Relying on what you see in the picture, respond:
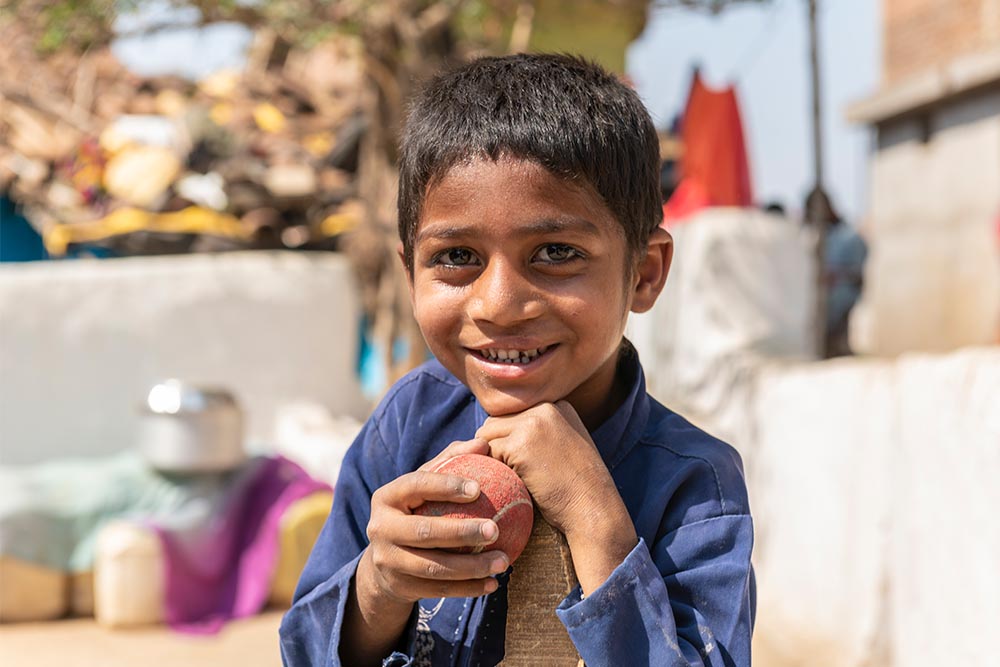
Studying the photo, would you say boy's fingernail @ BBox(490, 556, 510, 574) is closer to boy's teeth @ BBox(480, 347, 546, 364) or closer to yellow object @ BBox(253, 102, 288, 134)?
boy's teeth @ BBox(480, 347, 546, 364)

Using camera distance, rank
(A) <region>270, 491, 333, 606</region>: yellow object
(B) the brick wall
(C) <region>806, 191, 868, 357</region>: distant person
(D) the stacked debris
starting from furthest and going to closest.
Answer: (B) the brick wall → (D) the stacked debris → (C) <region>806, 191, 868, 357</region>: distant person → (A) <region>270, 491, 333, 606</region>: yellow object

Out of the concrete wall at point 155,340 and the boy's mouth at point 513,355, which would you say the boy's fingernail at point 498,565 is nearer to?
the boy's mouth at point 513,355

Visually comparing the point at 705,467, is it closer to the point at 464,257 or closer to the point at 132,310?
the point at 464,257

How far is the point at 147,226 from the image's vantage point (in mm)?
8609

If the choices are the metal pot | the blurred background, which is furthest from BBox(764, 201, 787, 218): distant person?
the metal pot

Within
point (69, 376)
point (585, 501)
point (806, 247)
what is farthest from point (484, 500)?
point (69, 376)

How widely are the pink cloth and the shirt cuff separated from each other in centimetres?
457

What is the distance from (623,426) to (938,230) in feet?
36.3

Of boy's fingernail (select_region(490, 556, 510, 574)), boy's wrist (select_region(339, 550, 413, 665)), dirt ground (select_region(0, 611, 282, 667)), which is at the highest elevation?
boy's fingernail (select_region(490, 556, 510, 574))

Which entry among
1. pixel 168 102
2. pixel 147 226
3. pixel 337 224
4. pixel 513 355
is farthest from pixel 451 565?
pixel 168 102

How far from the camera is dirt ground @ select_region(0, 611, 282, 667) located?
5000 millimetres

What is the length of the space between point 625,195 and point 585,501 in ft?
1.26

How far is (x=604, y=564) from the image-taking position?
126 cm

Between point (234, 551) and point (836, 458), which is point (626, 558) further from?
point (234, 551)
